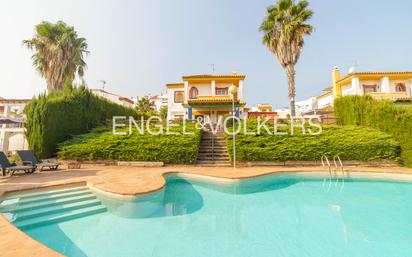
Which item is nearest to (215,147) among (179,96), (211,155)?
(211,155)

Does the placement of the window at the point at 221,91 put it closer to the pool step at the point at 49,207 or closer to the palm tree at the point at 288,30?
the palm tree at the point at 288,30

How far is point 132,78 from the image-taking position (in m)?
26.2

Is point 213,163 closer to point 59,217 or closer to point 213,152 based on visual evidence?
point 213,152

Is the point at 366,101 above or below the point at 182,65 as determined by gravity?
below

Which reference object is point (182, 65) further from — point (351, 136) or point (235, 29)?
point (351, 136)

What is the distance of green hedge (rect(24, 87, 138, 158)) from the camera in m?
12.7

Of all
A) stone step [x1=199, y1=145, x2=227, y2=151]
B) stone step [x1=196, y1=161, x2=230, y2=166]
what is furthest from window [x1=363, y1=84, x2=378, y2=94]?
stone step [x1=196, y1=161, x2=230, y2=166]

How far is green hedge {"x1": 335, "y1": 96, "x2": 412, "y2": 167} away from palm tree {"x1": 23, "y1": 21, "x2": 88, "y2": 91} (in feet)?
92.8

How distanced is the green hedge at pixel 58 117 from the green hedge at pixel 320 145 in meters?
12.0

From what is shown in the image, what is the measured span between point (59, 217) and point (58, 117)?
11.1 meters

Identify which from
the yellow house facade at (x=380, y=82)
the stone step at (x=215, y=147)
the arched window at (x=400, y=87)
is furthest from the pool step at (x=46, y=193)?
the arched window at (x=400, y=87)

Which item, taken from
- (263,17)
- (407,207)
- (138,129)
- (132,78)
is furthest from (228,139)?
(132,78)

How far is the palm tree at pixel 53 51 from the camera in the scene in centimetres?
2156

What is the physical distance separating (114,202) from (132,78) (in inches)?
911
